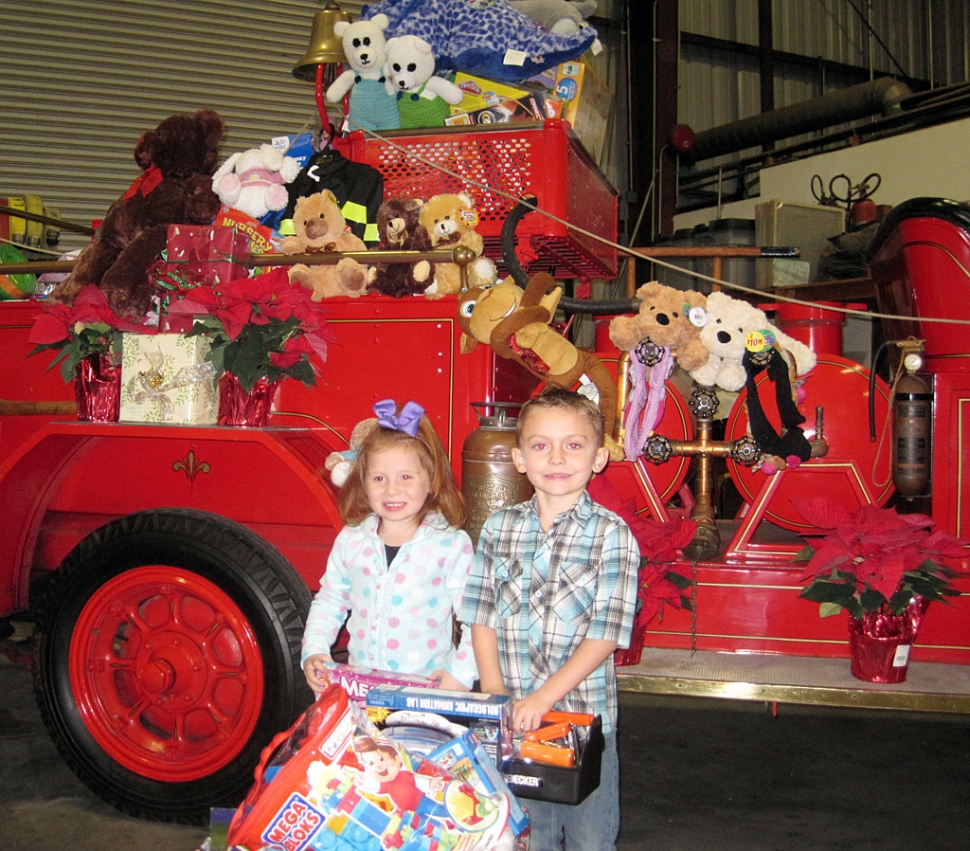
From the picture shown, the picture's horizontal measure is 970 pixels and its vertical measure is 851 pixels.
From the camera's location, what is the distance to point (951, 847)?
102 inches

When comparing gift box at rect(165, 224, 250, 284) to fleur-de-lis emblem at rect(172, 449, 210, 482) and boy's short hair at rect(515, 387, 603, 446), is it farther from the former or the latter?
boy's short hair at rect(515, 387, 603, 446)

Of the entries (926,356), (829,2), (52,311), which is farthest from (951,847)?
(829,2)

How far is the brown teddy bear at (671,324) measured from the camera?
2752 millimetres

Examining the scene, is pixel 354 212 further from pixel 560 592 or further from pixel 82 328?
pixel 560 592

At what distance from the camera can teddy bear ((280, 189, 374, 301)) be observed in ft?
9.12

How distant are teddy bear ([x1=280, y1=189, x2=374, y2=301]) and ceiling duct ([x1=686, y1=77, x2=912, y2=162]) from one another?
9.04 meters

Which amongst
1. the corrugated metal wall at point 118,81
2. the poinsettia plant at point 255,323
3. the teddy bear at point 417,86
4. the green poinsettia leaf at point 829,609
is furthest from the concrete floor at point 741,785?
the corrugated metal wall at point 118,81

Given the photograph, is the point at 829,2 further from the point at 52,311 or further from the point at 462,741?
the point at 462,741

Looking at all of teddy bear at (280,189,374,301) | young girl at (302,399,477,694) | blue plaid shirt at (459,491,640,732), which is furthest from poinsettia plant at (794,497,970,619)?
teddy bear at (280,189,374,301)

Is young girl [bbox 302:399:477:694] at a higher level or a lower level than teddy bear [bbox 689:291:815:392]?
lower

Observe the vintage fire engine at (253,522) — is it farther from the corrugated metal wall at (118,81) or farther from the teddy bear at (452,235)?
the corrugated metal wall at (118,81)

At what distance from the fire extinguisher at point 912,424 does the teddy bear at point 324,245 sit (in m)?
1.63

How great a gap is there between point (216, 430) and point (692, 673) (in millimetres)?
1448

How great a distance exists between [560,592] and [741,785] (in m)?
1.67
